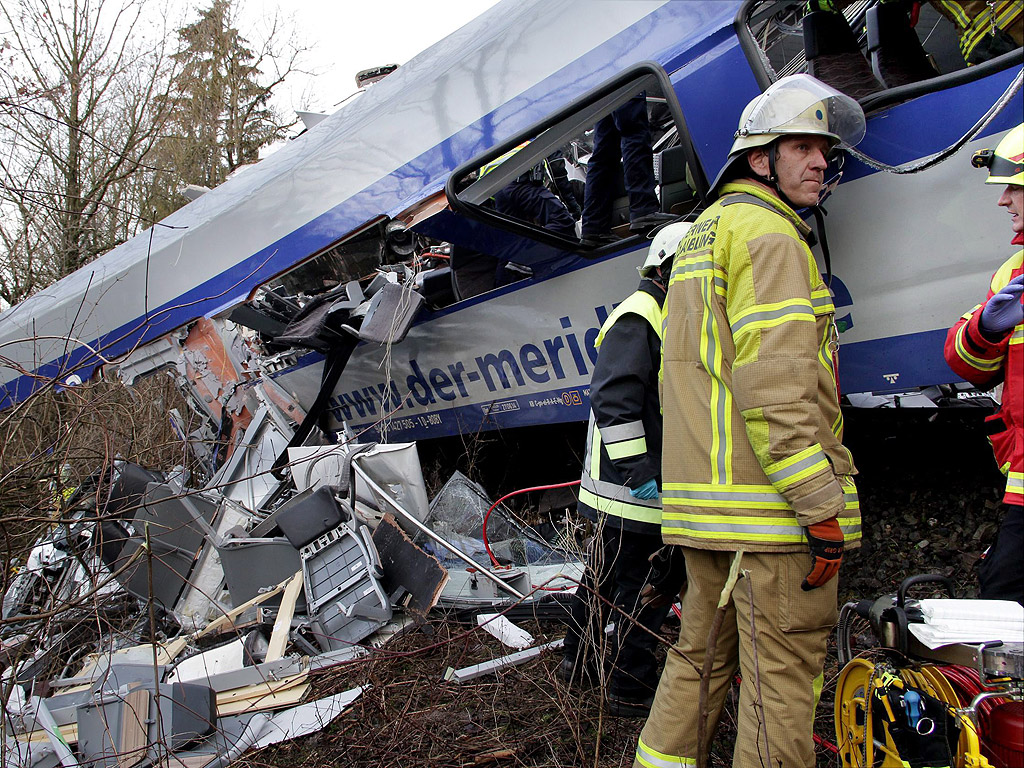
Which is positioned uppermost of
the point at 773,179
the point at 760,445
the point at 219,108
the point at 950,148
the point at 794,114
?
the point at 219,108

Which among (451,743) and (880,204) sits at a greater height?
(880,204)

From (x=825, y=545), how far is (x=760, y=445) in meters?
0.28

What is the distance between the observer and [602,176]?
3.73m

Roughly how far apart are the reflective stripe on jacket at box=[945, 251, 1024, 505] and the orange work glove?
0.47m

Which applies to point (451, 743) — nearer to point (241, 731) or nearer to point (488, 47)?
point (241, 731)

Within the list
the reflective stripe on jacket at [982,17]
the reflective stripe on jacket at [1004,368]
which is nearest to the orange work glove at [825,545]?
the reflective stripe on jacket at [1004,368]

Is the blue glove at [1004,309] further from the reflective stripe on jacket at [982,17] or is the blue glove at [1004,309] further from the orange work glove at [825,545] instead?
the reflective stripe on jacket at [982,17]

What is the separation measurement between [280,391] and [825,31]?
4648 millimetres

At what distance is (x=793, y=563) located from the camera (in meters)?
1.90

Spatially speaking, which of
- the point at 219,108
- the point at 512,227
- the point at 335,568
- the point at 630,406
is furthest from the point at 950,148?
the point at 219,108

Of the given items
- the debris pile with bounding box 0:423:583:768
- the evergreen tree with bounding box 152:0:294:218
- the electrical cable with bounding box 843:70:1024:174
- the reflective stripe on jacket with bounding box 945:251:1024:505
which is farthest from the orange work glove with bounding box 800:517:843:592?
the evergreen tree with bounding box 152:0:294:218

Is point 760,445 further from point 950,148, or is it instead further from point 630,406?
point 950,148

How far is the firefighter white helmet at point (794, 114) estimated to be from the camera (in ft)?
7.09

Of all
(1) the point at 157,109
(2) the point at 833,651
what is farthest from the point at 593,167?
(1) the point at 157,109
